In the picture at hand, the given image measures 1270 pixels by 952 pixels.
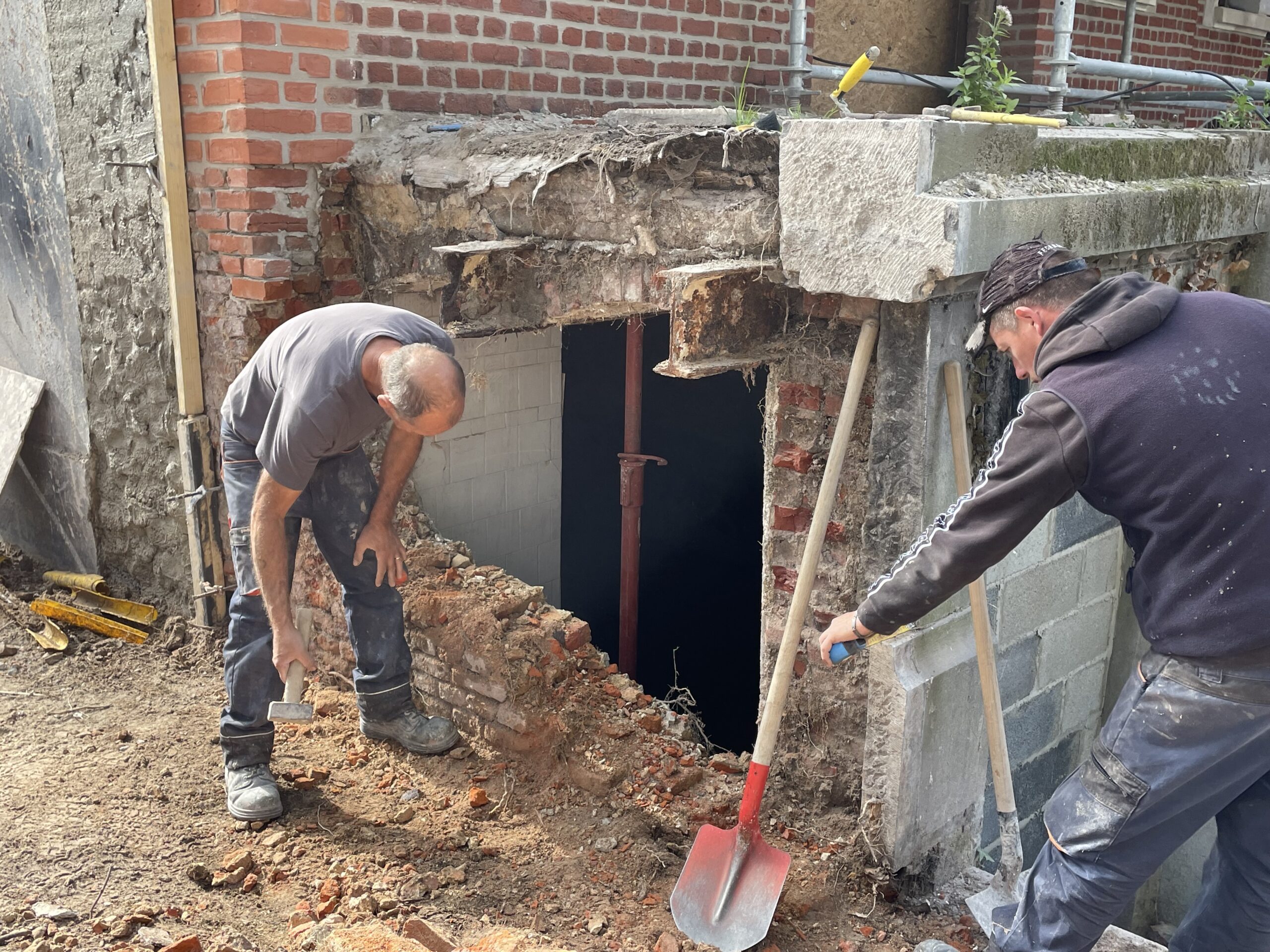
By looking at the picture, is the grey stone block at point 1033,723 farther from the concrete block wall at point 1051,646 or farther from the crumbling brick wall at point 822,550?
the crumbling brick wall at point 822,550

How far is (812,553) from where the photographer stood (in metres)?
2.87

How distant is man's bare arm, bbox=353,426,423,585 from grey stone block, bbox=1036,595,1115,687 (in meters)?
2.17

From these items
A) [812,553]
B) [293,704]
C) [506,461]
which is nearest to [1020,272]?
[812,553]

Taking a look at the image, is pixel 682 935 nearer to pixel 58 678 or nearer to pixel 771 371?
pixel 771 371

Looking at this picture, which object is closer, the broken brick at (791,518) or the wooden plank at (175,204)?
the broken brick at (791,518)

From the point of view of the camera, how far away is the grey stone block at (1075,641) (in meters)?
3.65

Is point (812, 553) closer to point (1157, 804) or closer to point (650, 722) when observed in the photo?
point (1157, 804)

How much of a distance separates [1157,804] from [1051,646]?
134 centimetres

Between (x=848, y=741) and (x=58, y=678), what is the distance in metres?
3.14

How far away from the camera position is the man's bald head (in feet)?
9.64

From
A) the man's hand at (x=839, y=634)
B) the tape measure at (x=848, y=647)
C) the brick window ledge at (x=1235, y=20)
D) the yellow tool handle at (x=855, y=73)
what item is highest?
the brick window ledge at (x=1235, y=20)

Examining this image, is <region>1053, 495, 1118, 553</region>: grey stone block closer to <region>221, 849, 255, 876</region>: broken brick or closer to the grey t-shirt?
the grey t-shirt

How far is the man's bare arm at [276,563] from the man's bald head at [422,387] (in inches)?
17.7

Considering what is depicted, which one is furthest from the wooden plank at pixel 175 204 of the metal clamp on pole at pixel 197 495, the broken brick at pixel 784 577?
the broken brick at pixel 784 577
